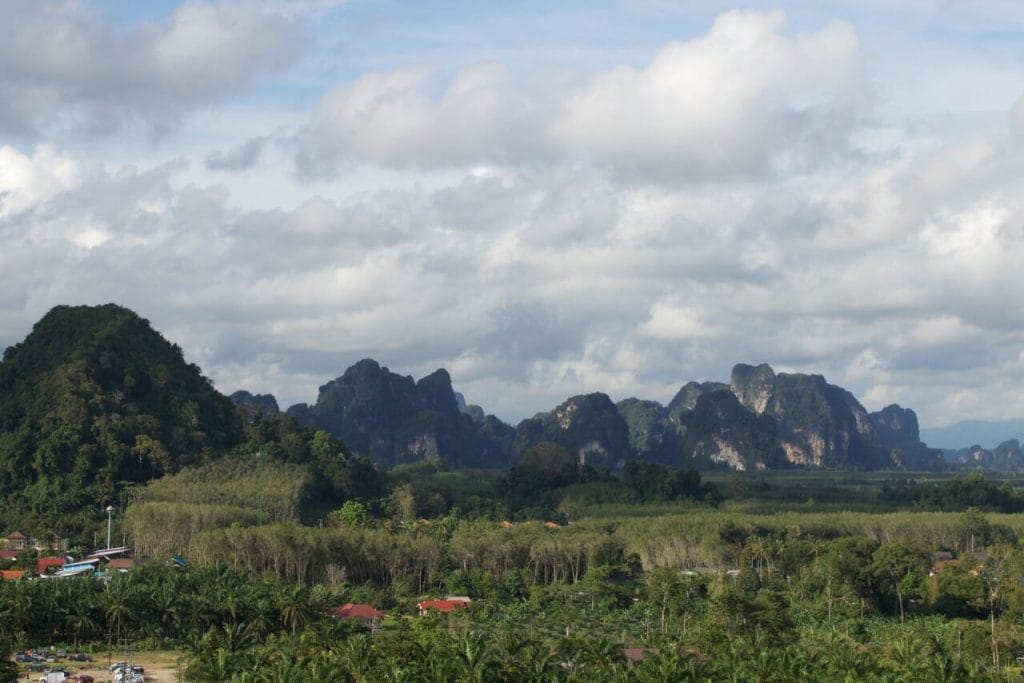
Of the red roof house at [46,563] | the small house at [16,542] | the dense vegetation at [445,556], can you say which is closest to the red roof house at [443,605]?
the dense vegetation at [445,556]

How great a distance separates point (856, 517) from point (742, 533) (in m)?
14.2

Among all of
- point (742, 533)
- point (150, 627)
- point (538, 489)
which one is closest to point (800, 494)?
point (538, 489)

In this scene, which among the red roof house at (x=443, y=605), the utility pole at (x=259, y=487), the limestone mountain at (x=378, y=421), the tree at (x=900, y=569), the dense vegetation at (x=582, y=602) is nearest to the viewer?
the dense vegetation at (x=582, y=602)

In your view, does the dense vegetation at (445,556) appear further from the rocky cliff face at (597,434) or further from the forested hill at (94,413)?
the rocky cliff face at (597,434)

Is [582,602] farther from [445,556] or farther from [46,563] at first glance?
[46,563]

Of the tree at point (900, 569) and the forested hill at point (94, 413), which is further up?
the forested hill at point (94, 413)

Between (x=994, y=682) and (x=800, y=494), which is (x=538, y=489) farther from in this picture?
(x=994, y=682)

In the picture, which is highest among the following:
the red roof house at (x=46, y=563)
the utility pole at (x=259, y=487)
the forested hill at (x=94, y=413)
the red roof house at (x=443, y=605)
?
the forested hill at (x=94, y=413)

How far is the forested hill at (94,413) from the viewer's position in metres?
100

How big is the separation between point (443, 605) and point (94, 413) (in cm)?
4681

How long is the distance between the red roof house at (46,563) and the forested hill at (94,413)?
10.9 metres

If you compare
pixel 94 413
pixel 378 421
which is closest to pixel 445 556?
pixel 94 413

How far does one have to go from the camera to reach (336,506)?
104062mm

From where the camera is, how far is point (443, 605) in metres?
68.4
